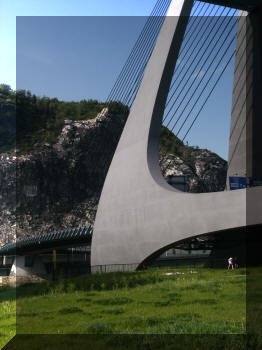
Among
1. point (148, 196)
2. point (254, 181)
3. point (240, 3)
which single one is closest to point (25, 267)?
point (148, 196)

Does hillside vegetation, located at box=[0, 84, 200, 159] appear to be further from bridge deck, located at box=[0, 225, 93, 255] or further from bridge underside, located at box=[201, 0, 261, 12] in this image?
bridge underside, located at box=[201, 0, 261, 12]

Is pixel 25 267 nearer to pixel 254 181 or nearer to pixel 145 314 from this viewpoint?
pixel 254 181

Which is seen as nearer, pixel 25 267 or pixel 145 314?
pixel 145 314

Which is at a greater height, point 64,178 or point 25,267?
point 64,178

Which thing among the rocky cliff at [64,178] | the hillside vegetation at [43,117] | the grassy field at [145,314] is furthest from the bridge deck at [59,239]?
the hillside vegetation at [43,117]

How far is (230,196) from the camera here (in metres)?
17.1

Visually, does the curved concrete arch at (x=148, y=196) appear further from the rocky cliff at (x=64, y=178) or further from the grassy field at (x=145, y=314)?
the rocky cliff at (x=64, y=178)

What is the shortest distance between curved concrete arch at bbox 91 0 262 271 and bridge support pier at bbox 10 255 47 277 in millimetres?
26498

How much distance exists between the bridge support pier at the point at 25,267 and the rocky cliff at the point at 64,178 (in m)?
15.5

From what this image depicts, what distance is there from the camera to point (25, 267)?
51.7 metres

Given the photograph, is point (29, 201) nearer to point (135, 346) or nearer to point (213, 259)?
point (213, 259)

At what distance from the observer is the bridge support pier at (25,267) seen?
49469 millimetres

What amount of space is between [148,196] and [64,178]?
54.3 metres

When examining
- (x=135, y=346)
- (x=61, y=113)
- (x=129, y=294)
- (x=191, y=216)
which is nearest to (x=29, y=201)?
(x=61, y=113)
